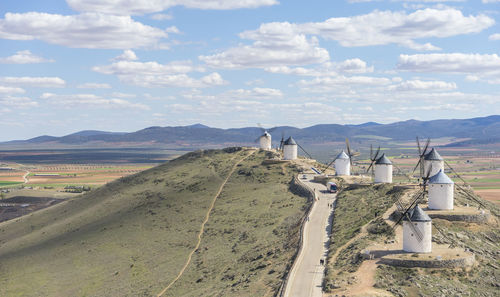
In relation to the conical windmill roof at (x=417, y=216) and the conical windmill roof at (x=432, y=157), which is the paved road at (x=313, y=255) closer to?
the conical windmill roof at (x=417, y=216)

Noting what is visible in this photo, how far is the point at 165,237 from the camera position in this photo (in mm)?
85375

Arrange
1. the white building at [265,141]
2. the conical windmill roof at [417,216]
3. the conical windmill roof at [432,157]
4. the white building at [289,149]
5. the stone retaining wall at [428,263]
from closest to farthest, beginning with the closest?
the stone retaining wall at [428,263], the conical windmill roof at [417,216], the conical windmill roof at [432,157], the white building at [289,149], the white building at [265,141]

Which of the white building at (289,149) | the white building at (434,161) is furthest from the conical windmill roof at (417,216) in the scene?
the white building at (289,149)

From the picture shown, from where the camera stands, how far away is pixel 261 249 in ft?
213

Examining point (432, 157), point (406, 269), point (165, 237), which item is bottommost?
point (165, 237)

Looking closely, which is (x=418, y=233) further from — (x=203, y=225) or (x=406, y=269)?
(x=203, y=225)

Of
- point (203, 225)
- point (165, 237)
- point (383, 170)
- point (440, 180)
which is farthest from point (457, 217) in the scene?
point (165, 237)

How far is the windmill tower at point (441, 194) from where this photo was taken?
198ft

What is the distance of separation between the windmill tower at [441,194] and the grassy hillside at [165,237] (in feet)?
52.7

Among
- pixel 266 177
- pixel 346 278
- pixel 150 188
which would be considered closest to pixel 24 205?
pixel 150 188

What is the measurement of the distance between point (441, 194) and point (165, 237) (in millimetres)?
43008

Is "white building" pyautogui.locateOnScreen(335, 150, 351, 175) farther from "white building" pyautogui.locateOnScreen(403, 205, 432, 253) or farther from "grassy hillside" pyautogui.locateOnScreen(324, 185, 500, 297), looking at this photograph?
"white building" pyautogui.locateOnScreen(403, 205, 432, 253)

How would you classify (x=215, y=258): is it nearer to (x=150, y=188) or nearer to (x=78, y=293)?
(x=78, y=293)

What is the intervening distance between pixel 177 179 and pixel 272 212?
38896 mm
